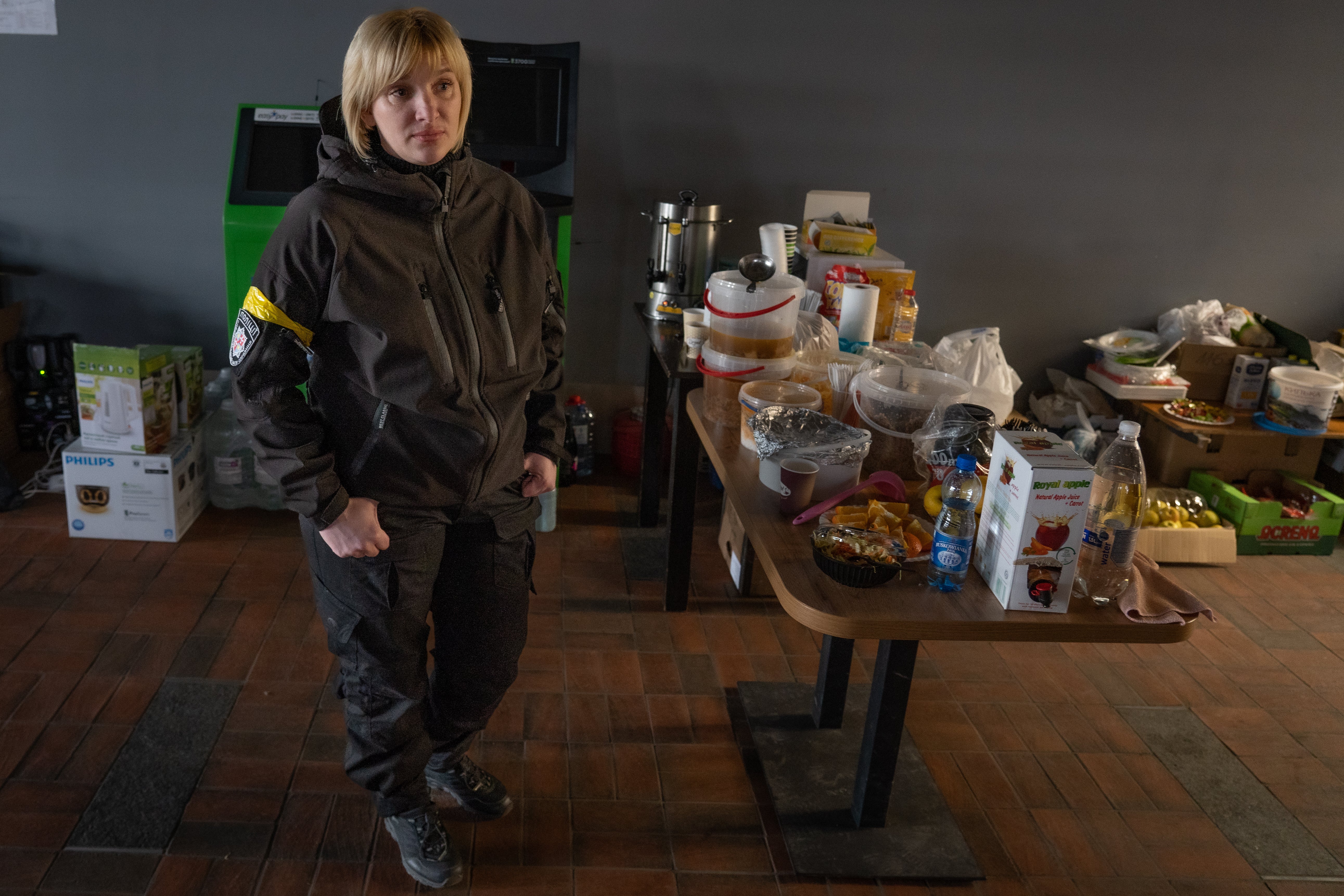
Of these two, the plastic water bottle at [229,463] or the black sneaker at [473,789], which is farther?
the plastic water bottle at [229,463]

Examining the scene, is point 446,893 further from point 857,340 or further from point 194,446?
point 194,446

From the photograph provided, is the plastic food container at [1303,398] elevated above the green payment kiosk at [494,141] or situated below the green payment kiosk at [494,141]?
below

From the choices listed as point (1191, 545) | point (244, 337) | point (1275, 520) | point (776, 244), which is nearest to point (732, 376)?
point (776, 244)

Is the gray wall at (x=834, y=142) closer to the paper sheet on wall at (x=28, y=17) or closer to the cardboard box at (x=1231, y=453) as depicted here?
the paper sheet on wall at (x=28, y=17)

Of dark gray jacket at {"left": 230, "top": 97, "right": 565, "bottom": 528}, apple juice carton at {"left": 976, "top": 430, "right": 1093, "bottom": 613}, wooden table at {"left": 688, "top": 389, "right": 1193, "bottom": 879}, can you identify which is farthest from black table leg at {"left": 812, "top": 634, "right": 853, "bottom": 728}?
dark gray jacket at {"left": 230, "top": 97, "right": 565, "bottom": 528}

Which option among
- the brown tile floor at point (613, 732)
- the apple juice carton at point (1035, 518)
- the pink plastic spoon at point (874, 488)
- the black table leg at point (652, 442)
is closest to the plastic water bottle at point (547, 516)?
the brown tile floor at point (613, 732)

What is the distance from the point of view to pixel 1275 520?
386cm

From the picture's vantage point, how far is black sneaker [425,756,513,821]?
2.21 m

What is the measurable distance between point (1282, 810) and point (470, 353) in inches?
85.9

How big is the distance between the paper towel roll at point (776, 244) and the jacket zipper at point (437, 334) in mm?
1697

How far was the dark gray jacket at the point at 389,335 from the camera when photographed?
1.62 metres

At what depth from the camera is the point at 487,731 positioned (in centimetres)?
255

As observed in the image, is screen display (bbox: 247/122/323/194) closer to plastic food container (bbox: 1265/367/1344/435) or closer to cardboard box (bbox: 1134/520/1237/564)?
cardboard box (bbox: 1134/520/1237/564)

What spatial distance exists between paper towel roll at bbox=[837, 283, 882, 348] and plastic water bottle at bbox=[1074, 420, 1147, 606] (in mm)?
1064
